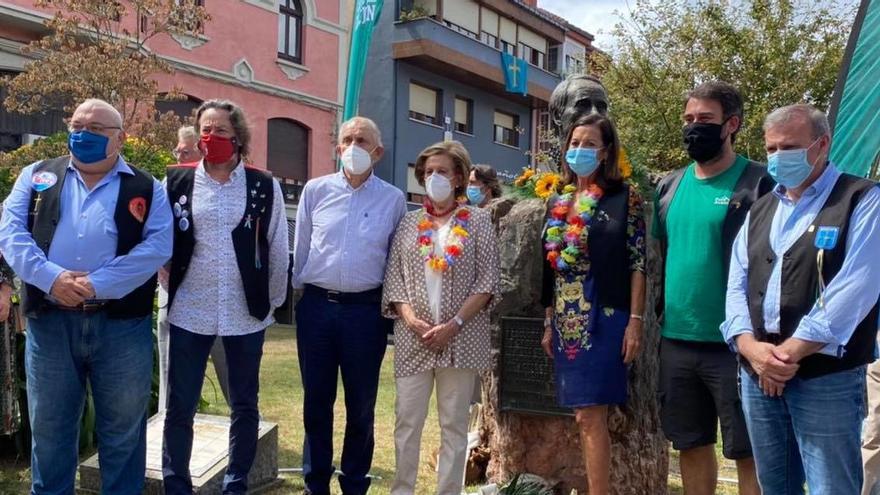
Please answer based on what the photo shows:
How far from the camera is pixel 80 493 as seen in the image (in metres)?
4.57

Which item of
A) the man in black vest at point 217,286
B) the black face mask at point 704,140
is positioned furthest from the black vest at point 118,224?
the black face mask at point 704,140

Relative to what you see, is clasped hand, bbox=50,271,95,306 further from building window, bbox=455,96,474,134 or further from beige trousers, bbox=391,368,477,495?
building window, bbox=455,96,474,134

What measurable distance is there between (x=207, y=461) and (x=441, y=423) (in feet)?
4.83

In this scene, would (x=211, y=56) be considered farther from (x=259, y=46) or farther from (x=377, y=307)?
(x=377, y=307)

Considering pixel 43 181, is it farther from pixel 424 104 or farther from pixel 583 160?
pixel 424 104

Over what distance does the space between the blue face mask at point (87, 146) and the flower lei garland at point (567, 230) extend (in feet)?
7.17

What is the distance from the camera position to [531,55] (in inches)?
1097

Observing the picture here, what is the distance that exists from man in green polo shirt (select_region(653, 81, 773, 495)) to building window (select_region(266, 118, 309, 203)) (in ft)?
53.2

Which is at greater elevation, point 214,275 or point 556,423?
point 214,275

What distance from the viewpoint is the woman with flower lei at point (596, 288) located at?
361 cm

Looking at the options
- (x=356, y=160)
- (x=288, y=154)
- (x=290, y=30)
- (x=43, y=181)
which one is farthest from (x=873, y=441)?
(x=290, y=30)

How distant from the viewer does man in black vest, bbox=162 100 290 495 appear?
3906 mm

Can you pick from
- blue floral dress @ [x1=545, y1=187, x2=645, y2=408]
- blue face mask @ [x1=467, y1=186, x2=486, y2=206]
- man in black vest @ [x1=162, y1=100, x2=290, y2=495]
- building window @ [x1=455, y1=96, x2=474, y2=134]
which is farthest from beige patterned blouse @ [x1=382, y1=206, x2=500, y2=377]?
building window @ [x1=455, y1=96, x2=474, y2=134]

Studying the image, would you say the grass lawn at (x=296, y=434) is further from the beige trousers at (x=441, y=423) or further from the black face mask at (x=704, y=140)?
the black face mask at (x=704, y=140)
